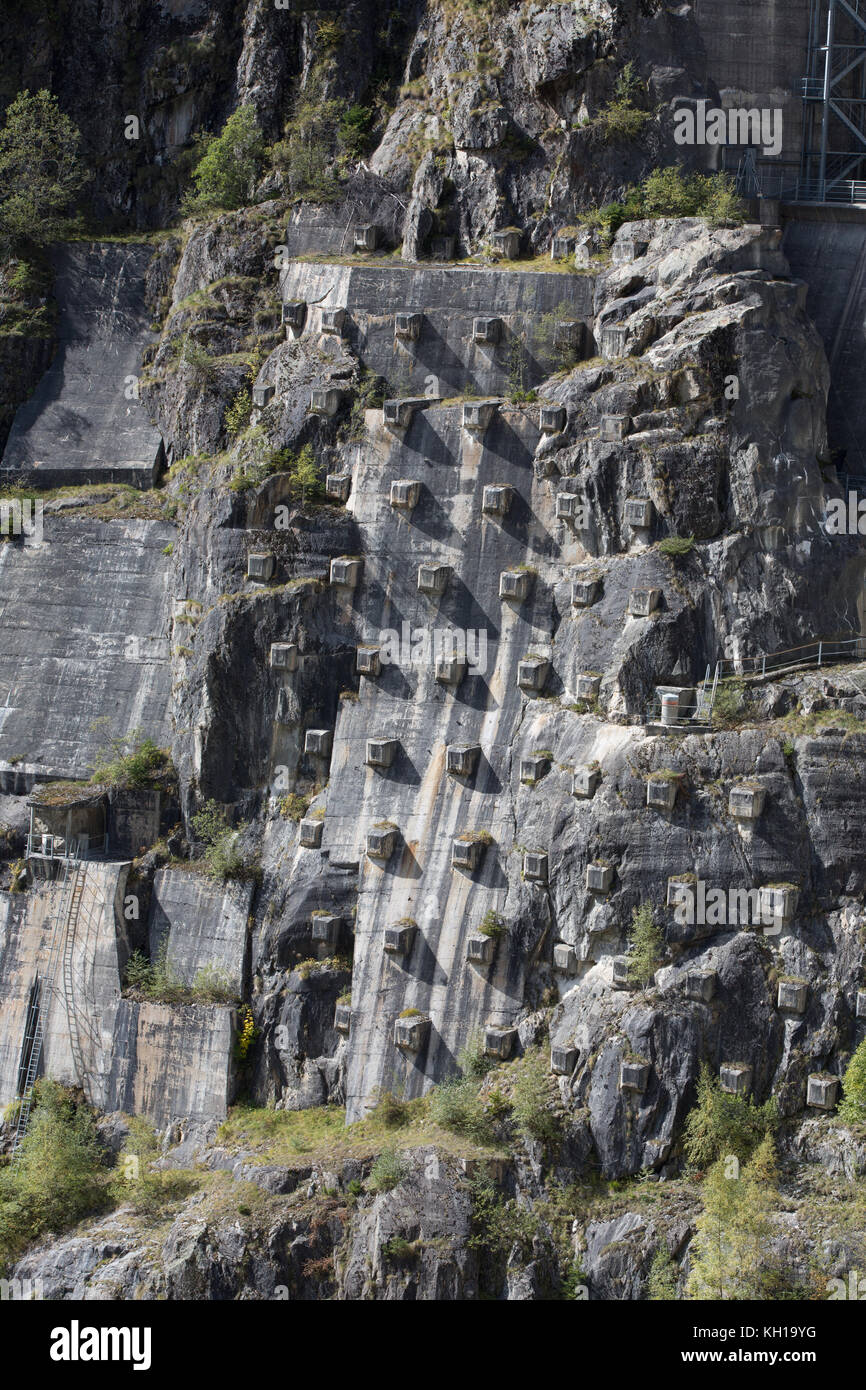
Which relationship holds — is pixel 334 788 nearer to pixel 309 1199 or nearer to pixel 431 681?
pixel 431 681

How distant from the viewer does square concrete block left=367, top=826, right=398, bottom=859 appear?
36.4m

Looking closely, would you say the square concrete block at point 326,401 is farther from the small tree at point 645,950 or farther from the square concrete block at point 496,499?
the small tree at point 645,950

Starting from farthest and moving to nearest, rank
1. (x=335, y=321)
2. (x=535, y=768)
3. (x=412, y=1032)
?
1. (x=335, y=321)
2. (x=535, y=768)
3. (x=412, y=1032)

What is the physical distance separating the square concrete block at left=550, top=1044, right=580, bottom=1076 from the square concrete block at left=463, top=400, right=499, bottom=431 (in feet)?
45.6

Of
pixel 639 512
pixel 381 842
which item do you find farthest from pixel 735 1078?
pixel 639 512

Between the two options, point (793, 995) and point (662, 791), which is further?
point (662, 791)

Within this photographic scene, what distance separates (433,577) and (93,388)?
14245 millimetres

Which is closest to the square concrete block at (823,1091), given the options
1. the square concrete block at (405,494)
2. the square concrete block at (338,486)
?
the square concrete block at (405,494)

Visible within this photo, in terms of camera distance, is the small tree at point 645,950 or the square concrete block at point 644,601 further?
the square concrete block at point 644,601

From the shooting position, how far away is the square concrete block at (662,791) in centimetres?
3353

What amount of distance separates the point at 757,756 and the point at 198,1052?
13.6 m

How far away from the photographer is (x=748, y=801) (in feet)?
109

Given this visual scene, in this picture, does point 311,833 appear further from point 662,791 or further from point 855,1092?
point 855,1092

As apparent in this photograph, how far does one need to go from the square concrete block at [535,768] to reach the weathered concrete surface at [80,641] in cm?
973
